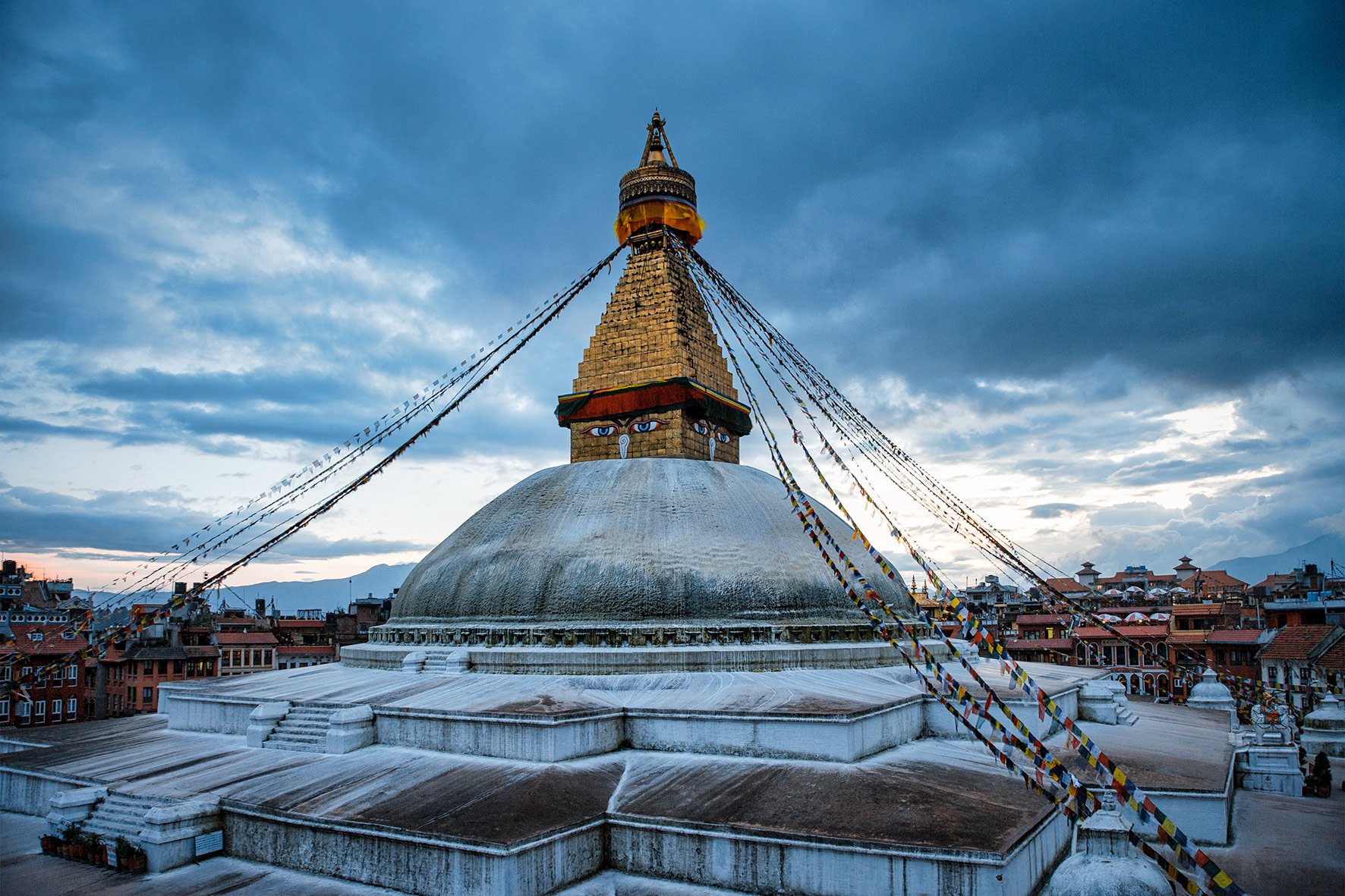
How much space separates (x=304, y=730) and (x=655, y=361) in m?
8.12

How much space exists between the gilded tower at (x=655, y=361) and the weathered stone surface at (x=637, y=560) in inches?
43.5

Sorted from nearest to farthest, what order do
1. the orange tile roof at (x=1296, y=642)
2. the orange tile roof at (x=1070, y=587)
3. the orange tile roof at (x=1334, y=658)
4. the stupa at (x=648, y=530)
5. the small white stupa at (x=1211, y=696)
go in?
Result: the stupa at (x=648, y=530) → the small white stupa at (x=1211, y=696) → the orange tile roof at (x=1334, y=658) → the orange tile roof at (x=1296, y=642) → the orange tile roof at (x=1070, y=587)

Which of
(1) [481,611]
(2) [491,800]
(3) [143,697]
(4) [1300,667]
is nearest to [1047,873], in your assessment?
(2) [491,800]

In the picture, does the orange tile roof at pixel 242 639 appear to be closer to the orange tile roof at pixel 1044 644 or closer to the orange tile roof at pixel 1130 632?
the orange tile roof at pixel 1044 644

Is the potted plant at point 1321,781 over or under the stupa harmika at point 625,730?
under

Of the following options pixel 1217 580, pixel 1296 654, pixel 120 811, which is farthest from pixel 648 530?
pixel 1217 580

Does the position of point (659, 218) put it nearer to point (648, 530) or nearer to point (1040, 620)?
point (648, 530)

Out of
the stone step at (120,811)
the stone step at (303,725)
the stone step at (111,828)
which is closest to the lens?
the stone step at (111,828)

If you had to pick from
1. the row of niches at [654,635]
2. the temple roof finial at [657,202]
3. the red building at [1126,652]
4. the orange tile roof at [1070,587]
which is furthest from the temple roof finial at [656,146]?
the orange tile roof at [1070,587]

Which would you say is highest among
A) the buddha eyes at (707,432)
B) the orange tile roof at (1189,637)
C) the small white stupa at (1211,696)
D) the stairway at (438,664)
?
the buddha eyes at (707,432)

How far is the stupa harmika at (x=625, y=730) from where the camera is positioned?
23.0 feet

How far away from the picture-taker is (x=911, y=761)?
8.85 m

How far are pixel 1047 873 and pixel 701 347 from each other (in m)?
10.3

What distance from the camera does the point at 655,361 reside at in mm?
15094
